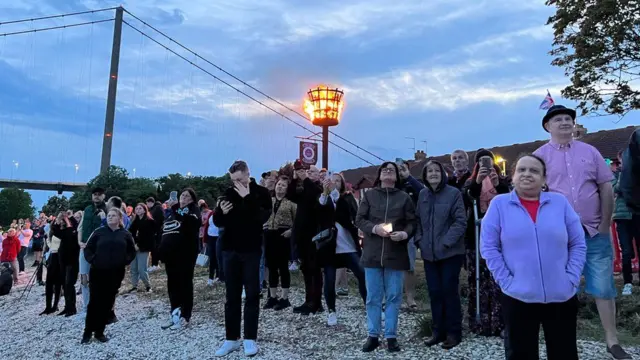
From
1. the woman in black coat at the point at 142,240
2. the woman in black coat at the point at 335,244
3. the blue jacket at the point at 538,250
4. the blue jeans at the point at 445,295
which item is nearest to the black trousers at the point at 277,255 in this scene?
the woman in black coat at the point at 335,244

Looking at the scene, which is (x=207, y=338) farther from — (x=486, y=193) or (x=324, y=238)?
(x=486, y=193)

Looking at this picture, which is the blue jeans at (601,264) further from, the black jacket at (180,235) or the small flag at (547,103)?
the black jacket at (180,235)

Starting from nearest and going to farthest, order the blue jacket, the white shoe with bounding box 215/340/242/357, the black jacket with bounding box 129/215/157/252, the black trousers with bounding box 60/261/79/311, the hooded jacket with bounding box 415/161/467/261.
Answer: the blue jacket
the hooded jacket with bounding box 415/161/467/261
the white shoe with bounding box 215/340/242/357
the black trousers with bounding box 60/261/79/311
the black jacket with bounding box 129/215/157/252

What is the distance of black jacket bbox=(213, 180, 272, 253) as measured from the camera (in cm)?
457

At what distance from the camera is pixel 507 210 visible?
8.57ft

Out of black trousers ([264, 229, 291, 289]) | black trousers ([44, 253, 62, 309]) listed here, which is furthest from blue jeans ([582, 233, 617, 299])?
black trousers ([44, 253, 62, 309])

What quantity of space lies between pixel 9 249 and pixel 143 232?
Answer: 5659 millimetres

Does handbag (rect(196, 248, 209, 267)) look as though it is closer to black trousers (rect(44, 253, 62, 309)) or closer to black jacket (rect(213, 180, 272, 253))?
black trousers (rect(44, 253, 62, 309))

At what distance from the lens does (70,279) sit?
7.34 metres

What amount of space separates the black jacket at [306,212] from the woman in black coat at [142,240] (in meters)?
4.64

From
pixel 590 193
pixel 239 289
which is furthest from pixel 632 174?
pixel 239 289

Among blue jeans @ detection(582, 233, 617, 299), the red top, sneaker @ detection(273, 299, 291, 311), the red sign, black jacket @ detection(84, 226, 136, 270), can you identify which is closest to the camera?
the red top

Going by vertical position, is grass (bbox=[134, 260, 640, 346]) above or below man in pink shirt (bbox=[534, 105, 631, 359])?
below

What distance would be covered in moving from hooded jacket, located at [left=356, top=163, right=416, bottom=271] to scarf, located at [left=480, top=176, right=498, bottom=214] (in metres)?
0.67
